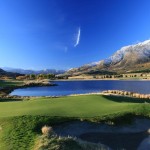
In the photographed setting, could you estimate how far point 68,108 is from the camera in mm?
31703

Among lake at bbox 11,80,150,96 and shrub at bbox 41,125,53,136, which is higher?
lake at bbox 11,80,150,96

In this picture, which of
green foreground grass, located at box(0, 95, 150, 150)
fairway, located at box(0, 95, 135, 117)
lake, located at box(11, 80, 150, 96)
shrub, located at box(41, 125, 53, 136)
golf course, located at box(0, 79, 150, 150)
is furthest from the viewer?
lake, located at box(11, 80, 150, 96)

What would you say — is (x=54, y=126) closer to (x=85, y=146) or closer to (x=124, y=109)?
(x=85, y=146)

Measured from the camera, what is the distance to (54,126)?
2720 cm

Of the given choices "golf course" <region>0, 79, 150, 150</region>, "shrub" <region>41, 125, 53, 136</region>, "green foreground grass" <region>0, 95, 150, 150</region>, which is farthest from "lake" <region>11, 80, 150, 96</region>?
"shrub" <region>41, 125, 53, 136</region>

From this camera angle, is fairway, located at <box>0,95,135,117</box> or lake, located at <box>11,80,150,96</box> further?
lake, located at <box>11,80,150,96</box>

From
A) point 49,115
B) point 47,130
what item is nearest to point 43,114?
point 49,115

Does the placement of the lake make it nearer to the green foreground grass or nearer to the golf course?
the green foreground grass

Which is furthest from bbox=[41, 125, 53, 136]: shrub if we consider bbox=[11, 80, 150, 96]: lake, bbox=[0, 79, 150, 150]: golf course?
bbox=[11, 80, 150, 96]: lake

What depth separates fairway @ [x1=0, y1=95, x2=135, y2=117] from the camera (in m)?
29.6

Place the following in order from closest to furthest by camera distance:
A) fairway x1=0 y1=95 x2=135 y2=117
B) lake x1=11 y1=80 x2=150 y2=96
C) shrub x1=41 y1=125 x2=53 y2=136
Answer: shrub x1=41 y1=125 x2=53 y2=136
fairway x1=0 y1=95 x2=135 y2=117
lake x1=11 y1=80 x2=150 y2=96

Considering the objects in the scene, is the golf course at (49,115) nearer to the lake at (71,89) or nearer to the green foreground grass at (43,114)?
the green foreground grass at (43,114)

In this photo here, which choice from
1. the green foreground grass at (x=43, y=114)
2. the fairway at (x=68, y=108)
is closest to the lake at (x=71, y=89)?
the fairway at (x=68, y=108)

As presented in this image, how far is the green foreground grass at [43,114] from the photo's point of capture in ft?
78.0
